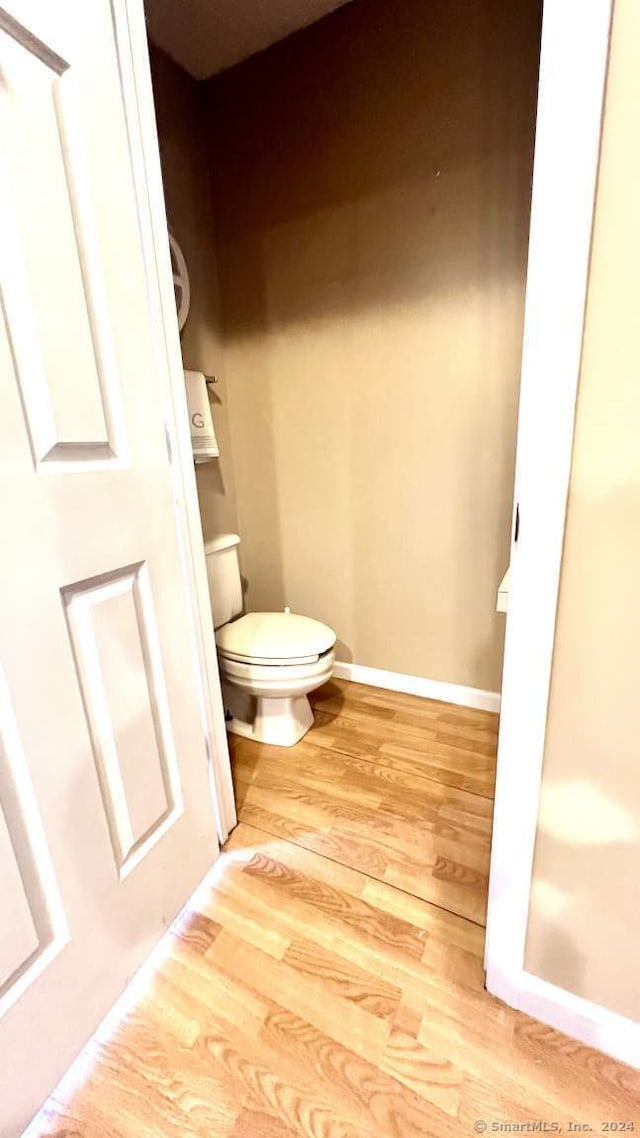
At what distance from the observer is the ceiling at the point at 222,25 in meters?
1.45

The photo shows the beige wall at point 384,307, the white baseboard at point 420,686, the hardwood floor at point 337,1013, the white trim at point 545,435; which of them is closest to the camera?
the white trim at point 545,435

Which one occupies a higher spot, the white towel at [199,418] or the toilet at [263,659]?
the white towel at [199,418]

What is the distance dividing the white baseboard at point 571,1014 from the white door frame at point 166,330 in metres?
0.73

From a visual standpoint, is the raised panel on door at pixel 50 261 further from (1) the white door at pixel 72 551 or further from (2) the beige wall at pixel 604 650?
(2) the beige wall at pixel 604 650

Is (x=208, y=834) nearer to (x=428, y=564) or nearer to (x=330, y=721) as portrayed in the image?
(x=330, y=721)

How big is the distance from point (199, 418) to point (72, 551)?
0.96 metres

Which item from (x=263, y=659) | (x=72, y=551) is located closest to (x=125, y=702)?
(x=72, y=551)

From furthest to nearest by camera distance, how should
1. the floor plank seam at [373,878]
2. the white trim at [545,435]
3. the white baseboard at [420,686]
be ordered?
the white baseboard at [420,686], the floor plank seam at [373,878], the white trim at [545,435]

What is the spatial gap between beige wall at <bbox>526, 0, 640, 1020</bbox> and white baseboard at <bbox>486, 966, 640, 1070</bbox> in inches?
1.1

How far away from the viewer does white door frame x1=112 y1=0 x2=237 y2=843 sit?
81 cm

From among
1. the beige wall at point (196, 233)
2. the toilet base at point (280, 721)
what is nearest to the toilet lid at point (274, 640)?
the toilet base at point (280, 721)

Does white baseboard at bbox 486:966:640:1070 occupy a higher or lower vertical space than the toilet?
lower

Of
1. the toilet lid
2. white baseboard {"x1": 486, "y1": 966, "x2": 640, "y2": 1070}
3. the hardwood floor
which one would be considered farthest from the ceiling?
white baseboard {"x1": 486, "y1": 966, "x2": 640, "y2": 1070}

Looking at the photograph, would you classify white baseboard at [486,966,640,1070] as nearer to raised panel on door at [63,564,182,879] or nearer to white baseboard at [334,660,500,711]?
raised panel on door at [63,564,182,879]
